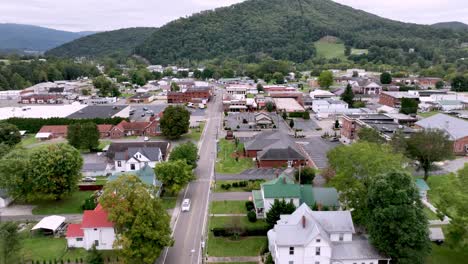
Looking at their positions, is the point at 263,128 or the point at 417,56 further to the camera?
the point at 417,56

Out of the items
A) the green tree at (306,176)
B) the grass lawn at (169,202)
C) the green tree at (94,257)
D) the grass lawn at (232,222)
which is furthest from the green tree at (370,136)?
the green tree at (94,257)

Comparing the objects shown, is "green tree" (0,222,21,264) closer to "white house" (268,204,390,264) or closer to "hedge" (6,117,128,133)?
"white house" (268,204,390,264)

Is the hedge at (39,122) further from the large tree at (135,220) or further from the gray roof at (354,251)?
the gray roof at (354,251)

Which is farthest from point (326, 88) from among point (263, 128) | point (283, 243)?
point (283, 243)

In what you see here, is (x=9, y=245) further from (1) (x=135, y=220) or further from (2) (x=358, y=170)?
(2) (x=358, y=170)

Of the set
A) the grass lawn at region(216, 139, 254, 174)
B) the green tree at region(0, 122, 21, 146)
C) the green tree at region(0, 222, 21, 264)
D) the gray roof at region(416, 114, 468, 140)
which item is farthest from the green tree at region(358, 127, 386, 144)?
the green tree at region(0, 122, 21, 146)

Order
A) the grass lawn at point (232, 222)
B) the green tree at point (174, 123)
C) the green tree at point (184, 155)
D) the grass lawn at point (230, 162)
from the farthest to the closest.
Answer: the green tree at point (174, 123) → the grass lawn at point (230, 162) → the green tree at point (184, 155) → the grass lawn at point (232, 222)

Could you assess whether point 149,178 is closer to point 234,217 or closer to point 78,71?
point 234,217
